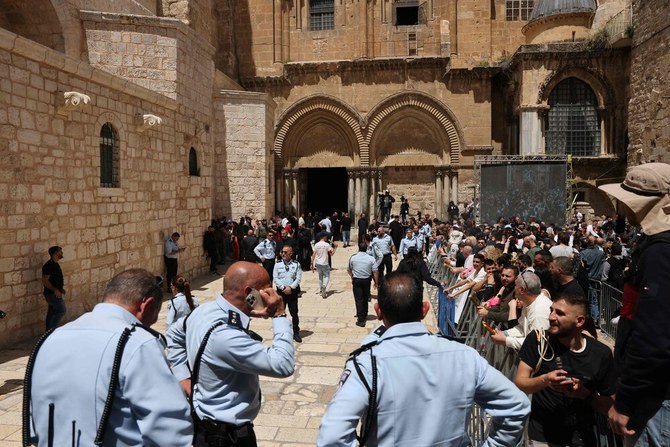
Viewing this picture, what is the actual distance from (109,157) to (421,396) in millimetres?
9501

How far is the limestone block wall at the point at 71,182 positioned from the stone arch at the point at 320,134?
34.3ft

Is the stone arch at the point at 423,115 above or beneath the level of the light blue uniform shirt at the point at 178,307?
above

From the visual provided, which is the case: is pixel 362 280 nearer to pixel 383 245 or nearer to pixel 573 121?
pixel 383 245

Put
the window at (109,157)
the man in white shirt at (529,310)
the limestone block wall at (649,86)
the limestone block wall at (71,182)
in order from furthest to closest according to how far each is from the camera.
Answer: the limestone block wall at (649,86), the window at (109,157), the limestone block wall at (71,182), the man in white shirt at (529,310)

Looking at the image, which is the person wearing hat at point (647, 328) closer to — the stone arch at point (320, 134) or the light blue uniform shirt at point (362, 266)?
the light blue uniform shirt at point (362, 266)

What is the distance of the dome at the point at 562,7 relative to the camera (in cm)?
1955

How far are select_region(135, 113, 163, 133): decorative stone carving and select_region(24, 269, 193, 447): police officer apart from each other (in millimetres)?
9437

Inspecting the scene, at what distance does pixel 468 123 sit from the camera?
70.5 feet

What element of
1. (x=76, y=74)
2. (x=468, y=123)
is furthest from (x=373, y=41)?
(x=76, y=74)

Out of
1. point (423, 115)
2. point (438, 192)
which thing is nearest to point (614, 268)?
point (438, 192)

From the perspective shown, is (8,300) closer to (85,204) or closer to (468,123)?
(85,204)

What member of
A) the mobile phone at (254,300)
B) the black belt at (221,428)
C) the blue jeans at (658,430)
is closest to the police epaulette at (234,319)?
the mobile phone at (254,300)

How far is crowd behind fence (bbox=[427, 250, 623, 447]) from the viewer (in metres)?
4.00

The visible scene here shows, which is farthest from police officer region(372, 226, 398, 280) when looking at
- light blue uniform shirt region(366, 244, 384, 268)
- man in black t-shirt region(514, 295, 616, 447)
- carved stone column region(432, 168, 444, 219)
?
carved stone column region(432, 168, 444, 219)
